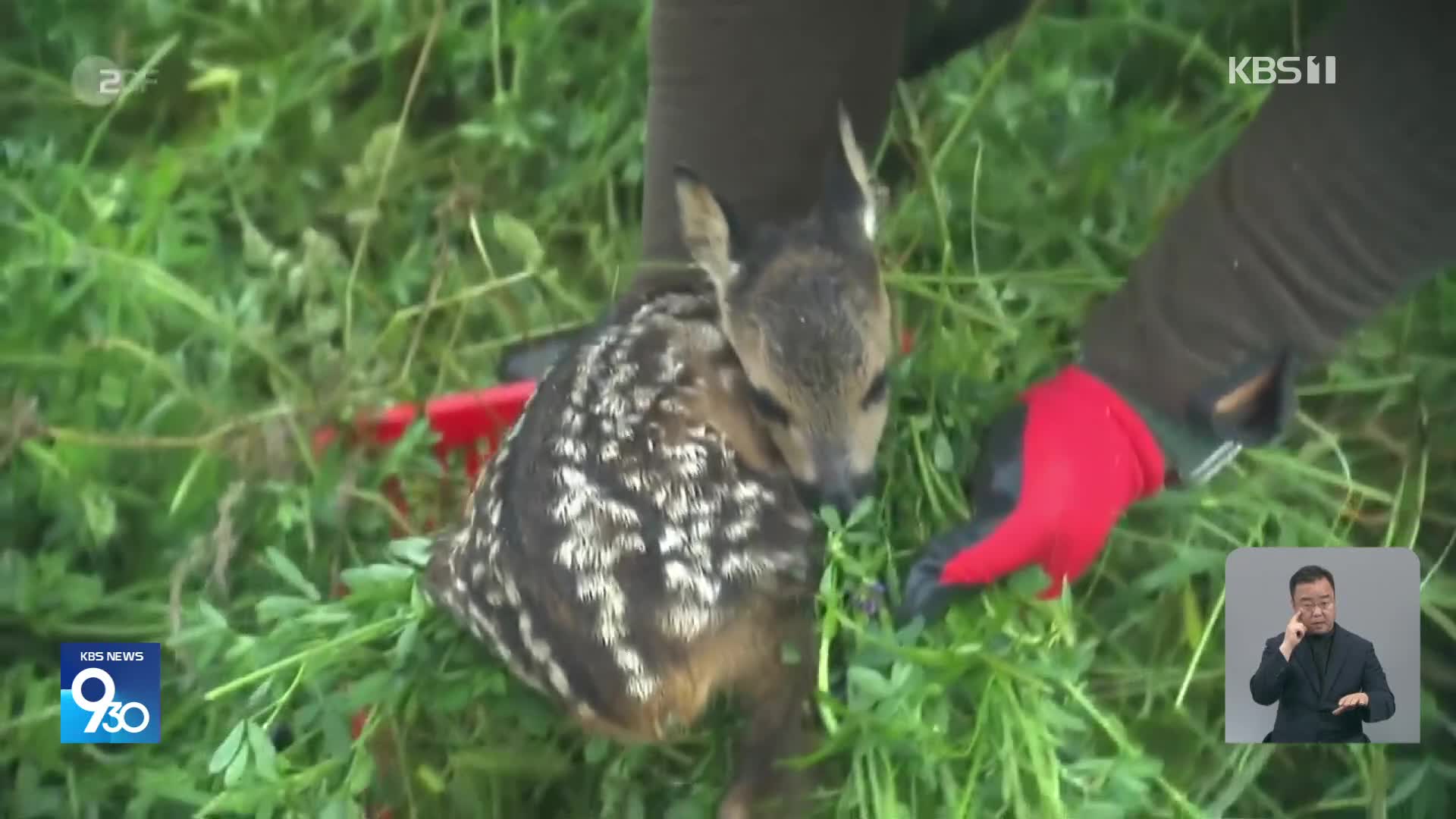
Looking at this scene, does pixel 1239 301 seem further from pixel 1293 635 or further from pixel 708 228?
pixel 708 228

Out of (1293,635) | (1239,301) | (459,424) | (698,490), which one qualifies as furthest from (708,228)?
(1293,635)

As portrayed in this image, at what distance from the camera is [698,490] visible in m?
1.15

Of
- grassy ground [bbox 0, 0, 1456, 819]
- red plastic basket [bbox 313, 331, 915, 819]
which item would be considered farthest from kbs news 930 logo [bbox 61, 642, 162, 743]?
red plastic basket [bbox 313, 331, 915, 819]

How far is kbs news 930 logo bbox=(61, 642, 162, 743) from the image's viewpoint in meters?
1.31

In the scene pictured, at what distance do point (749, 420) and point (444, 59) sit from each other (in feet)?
2.18

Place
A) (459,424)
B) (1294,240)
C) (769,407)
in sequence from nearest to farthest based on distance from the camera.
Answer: (1294,240), (769,407), (459,424)

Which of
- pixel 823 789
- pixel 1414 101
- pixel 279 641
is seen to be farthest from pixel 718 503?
pixel 1414 101

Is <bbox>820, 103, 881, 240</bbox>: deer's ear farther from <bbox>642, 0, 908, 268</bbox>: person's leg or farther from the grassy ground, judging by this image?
the grassy ground

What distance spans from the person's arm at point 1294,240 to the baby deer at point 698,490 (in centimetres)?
27

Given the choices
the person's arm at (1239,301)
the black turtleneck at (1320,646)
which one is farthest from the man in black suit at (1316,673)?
the person's arm at (1239,301)

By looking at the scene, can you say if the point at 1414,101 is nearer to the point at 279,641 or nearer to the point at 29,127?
the point at 279,641

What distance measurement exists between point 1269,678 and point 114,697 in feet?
3.78

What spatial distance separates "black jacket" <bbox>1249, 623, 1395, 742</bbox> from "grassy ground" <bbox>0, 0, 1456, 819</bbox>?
0.12ft

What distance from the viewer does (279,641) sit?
1186 millimetres
